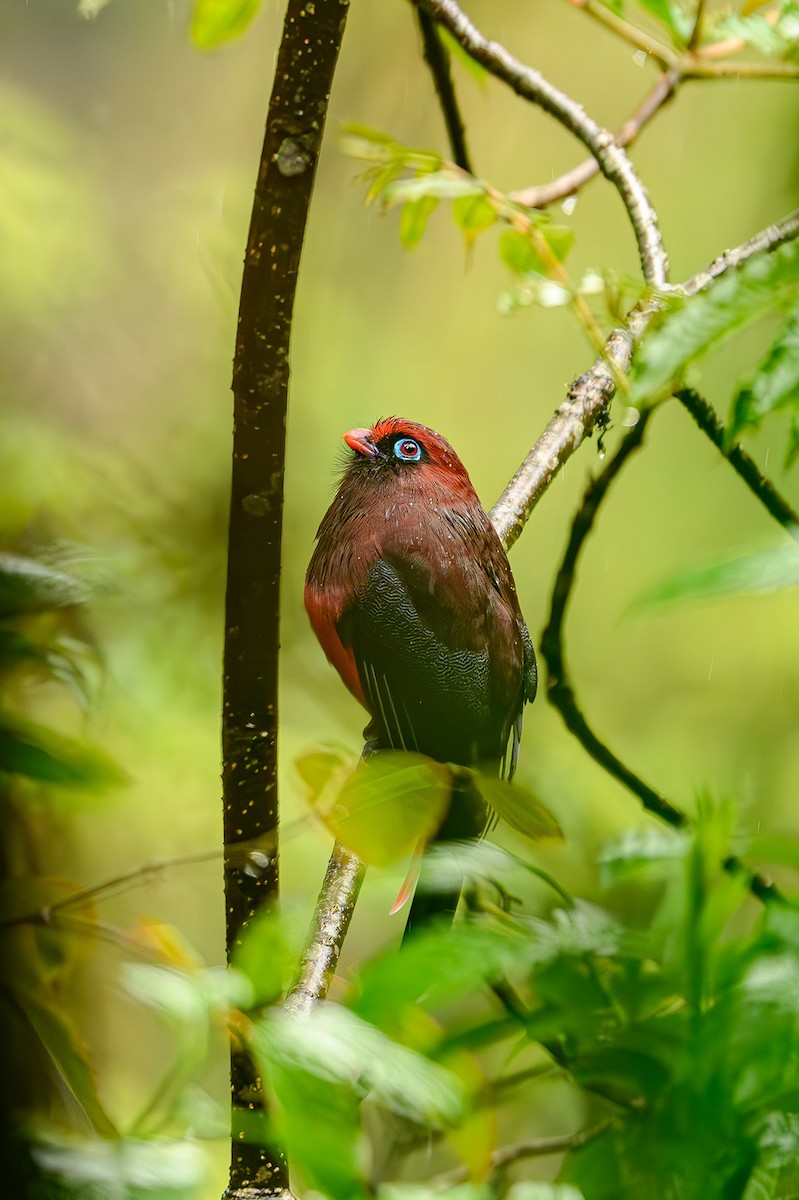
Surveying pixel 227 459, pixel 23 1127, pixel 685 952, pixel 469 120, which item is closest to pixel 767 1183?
pixel 685 952

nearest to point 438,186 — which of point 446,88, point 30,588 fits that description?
point 446,88

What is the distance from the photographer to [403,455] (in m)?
0.83

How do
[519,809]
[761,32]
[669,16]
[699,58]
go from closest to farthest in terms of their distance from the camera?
[519,809] → [761,32] → [669,16] → [699,58]

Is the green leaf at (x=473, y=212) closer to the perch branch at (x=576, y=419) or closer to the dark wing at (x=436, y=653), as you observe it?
the perch branch at (x=576, y=419)

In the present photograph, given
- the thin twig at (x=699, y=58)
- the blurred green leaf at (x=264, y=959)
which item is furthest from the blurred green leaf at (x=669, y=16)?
the blurred green leaf at (x=264, y=959)

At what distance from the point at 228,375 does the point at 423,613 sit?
382 mm

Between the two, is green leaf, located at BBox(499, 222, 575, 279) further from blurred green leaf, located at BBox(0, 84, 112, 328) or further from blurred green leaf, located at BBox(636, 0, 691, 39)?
blurred green leaf, located at BBox(0, 84, 112, 328)

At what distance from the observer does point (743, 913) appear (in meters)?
1.01

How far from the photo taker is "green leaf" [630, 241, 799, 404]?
30cm

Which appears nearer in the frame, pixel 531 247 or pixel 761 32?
pixel 761 32

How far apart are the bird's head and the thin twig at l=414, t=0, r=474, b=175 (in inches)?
11.7

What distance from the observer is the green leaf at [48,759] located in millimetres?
426

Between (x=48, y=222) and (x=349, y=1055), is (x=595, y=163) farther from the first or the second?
(x=349, y=1055)


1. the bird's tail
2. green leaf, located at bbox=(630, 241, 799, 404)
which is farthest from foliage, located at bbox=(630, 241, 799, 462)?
the bird's tail
